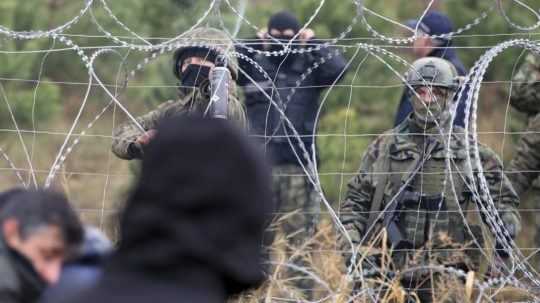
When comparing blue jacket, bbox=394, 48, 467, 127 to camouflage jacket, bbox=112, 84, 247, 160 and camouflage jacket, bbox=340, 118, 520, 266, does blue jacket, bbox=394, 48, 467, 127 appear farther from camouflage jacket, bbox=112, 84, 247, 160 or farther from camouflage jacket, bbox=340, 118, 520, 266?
camouflage jacket, bbox=112, 84, 247, 160

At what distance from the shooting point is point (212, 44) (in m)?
5.25

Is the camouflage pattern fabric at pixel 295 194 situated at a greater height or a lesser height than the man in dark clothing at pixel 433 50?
lesser

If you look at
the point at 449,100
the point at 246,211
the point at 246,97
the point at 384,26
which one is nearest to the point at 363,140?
the point at 384,26

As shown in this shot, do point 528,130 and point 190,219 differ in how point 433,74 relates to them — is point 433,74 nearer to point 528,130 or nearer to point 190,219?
point 528,130

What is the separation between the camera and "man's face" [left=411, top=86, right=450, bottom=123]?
5.53 meters

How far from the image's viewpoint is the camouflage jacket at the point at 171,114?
5355 millimetres

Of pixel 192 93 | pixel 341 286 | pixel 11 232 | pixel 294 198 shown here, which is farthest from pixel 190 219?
pixel 294 198

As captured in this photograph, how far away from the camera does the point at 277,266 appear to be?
507cm

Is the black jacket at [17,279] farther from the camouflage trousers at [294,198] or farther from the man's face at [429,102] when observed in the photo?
the camouflage trousers at [294,198]

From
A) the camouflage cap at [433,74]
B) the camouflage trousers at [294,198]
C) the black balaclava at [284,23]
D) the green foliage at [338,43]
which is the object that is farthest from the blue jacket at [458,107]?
the green foliage at [338,43]

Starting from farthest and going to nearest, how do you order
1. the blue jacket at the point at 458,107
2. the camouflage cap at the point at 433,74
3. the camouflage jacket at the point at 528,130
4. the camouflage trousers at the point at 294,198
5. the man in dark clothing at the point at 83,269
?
the camouflage trousers at the point at 294,198 → the camouflage jacket at the point at 528,130 → the blue jacket at the point at 458,107 → the camouflage cap at the point at 433,74 → the man in dark clothing at the point at 83,269

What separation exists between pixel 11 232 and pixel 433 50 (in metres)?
4.57

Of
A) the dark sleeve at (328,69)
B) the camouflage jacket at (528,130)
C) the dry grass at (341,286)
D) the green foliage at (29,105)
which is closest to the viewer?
the dry grass at (341,286)

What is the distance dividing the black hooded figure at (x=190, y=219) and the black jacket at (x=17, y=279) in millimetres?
494
